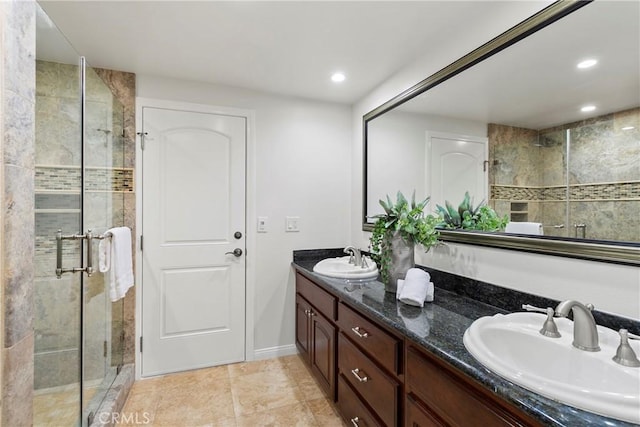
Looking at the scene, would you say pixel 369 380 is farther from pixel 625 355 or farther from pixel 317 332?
pixel 625 355

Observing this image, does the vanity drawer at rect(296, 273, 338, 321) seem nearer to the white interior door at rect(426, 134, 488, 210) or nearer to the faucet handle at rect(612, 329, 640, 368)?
the white interior door at rect(426, 134, 488, 210)

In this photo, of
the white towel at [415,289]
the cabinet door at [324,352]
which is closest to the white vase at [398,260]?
the white towel at [415,289]

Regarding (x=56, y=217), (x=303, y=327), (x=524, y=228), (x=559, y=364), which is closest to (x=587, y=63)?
(x=524, y=228)

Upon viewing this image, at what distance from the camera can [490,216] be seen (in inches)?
62.1

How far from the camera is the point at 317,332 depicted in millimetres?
2137

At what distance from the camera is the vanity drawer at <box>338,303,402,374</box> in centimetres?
129

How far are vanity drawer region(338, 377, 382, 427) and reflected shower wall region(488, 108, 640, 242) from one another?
116 cm

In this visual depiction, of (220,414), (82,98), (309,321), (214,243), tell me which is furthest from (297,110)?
(220,414)

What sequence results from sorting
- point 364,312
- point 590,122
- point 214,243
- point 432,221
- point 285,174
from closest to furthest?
point 590,122
point 364,312
point 432,221
point 214,243
point 285,174

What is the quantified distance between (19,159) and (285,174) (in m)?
1.84

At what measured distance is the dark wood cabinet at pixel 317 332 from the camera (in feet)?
6.24

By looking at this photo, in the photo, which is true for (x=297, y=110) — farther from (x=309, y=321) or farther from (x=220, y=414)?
(x=220, y=414)

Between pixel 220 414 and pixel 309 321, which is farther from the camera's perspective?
pixel 309 321

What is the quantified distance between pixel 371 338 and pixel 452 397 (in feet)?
1.67
